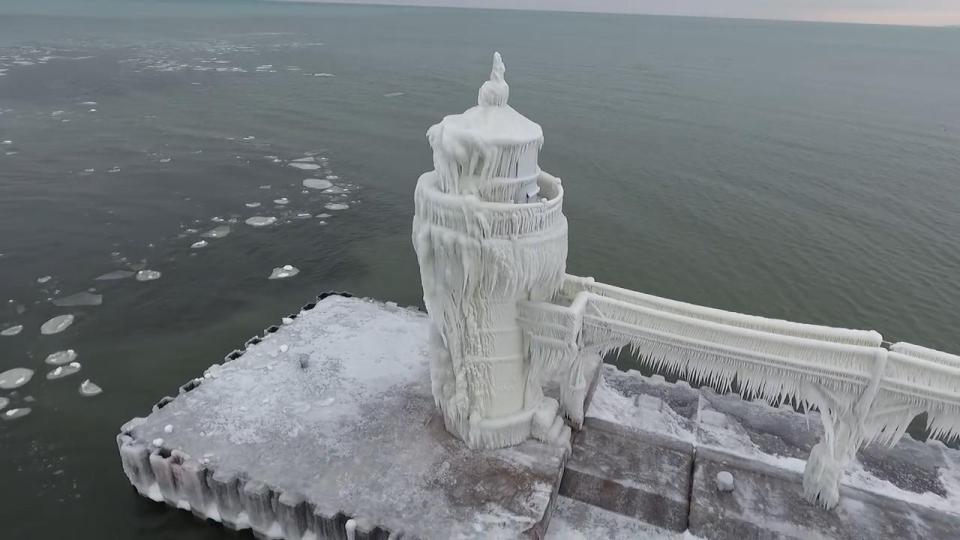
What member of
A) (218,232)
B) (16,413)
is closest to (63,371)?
(16,413)

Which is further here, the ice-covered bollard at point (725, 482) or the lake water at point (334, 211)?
the lake water at point (334, 211)

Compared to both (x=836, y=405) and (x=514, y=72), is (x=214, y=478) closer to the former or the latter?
(x=836, y=405)

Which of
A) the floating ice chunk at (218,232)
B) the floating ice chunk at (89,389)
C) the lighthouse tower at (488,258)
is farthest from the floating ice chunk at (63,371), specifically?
the lighthouse tower at (488,258)

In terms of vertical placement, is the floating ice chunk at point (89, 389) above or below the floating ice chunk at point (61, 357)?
below

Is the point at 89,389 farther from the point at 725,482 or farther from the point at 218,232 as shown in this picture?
the point at 725,482

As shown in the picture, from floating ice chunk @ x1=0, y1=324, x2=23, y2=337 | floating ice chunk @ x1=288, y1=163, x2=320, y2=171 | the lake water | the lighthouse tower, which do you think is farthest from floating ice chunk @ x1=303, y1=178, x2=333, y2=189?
the lighthouse tower

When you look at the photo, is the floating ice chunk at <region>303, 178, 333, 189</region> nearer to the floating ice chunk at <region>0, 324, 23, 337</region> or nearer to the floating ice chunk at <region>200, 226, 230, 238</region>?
the floating ice chunk at <region>200, 226, 230, 238</region>

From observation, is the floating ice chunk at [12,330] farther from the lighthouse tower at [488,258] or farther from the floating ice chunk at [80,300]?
the lighthouse tower at [488,258]
